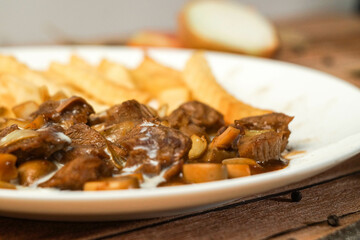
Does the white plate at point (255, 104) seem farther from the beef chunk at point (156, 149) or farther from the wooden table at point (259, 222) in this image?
the beef chunk at point (156, 149)

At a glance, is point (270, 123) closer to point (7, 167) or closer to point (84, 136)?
point (84, 136)

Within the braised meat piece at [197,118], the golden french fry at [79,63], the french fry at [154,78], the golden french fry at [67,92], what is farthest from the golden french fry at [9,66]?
the braised meat piece at [197,118]

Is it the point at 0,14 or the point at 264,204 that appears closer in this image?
the point at 264,204

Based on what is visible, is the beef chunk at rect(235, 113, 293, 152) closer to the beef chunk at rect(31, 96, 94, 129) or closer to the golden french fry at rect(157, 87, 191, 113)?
the golden french fry at rect(157, 87, 191, 113)

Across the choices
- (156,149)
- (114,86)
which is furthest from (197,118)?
(114,86)

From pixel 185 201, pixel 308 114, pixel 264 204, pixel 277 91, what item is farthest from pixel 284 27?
pixel 185 201

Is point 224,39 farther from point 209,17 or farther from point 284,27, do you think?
point 284,27
